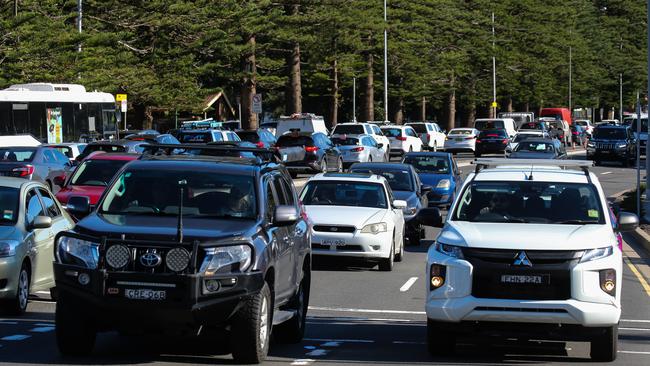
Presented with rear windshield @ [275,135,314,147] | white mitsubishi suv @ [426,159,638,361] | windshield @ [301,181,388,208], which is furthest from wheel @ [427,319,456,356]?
rear windshield @ [275,135,314,147]

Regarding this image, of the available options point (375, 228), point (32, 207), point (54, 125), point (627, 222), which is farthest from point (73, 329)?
point (54, 125)

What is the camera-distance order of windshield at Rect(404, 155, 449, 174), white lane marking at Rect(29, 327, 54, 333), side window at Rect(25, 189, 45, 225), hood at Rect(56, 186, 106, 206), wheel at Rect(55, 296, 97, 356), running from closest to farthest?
wheel at Rect(55, 296, 97, 356), white lane marking at Rect(29, 327, 54, 333), side window at Rect(25, 189, 45, 225), hood at Rect(56, 186, 106, 206), windshield at Rect(404, 155, 449, 174)

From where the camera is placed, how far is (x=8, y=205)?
14258 mm

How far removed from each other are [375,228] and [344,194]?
155 cm

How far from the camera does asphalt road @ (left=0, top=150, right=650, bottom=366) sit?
10.7 meters

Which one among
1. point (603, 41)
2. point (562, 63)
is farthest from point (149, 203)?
point (603, 41)

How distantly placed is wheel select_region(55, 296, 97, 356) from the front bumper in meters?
0.11

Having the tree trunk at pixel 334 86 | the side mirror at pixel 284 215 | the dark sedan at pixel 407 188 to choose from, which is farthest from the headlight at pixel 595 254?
the tree trunk at pixel 334 86

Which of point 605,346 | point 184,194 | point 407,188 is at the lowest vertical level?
point 605,346

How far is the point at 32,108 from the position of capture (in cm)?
3984

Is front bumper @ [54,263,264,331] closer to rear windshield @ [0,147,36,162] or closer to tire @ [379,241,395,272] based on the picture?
tire @ [379,241,395,272]

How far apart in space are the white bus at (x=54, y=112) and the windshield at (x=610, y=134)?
23.9 meters

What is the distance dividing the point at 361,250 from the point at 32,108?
23217 mm

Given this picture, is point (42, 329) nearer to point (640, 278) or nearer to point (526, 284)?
point (526, 284)
